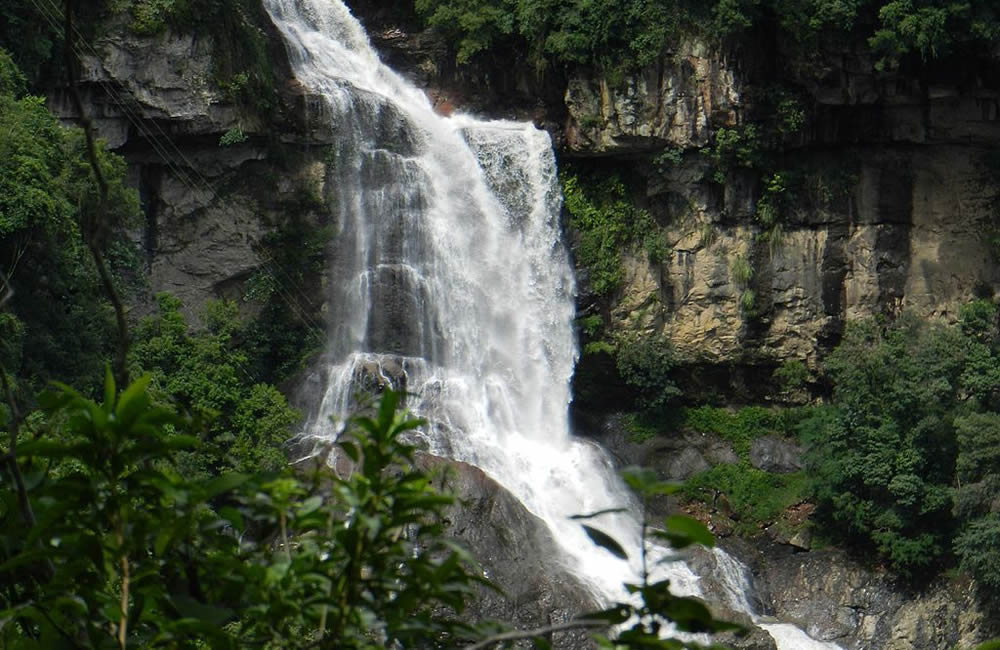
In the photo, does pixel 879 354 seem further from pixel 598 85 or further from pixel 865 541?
pixel 598 85

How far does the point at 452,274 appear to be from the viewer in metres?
20.1

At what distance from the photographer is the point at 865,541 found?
18.7m

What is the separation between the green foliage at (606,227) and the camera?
2117cm

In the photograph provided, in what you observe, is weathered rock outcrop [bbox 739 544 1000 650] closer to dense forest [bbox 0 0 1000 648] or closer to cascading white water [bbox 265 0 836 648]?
dense forest [bbox 0 0 1000 648]

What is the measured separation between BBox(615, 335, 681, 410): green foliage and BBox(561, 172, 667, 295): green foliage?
0.98 metres

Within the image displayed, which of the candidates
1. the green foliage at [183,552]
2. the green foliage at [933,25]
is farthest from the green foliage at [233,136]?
the green foliage at [183,552]

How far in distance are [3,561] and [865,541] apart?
58.4 feet

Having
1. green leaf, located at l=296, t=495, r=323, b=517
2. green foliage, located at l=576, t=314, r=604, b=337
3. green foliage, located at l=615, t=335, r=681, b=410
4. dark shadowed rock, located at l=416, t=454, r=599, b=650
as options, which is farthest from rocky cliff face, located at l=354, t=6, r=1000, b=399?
green leaf, located at l=296, t=495, r=323, b=517

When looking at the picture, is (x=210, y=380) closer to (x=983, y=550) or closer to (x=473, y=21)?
(x=473, y=21)

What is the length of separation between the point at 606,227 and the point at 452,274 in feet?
9.12

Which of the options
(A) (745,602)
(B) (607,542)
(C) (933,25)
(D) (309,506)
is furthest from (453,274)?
(B) (607,542)

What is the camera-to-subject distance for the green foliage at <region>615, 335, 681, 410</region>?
2094 centimetres

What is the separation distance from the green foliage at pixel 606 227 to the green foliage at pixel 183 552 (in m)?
19.1

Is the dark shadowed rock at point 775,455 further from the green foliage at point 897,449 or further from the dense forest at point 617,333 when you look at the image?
the green foliage at point 897,449
